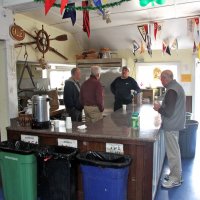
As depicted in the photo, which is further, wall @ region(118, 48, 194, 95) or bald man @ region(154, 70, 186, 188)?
wall @ region(118, 48, 194, 95)

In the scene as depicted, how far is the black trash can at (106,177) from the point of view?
2.40 meters

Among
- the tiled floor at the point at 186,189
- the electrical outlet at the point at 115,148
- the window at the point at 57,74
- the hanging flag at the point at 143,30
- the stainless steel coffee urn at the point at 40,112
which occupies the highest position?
the hanging flag at the point at 143,30

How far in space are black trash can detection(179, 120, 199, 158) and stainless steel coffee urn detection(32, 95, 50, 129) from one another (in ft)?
8.48

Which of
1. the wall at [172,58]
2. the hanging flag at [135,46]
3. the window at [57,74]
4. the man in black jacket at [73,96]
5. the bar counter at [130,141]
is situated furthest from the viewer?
the wall at [172,58]

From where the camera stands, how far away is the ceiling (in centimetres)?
427

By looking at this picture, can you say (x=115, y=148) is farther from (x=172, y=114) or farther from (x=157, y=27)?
(x=157, y=27)

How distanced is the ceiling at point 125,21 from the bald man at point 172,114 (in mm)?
1691

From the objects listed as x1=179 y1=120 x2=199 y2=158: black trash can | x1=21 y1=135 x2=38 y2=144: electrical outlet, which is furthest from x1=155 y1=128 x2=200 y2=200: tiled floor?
x1=21 y1=135 x2=38 y2=144: electrical outlet

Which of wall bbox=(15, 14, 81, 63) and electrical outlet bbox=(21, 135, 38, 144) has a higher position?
wall bbox=(15, 14, 81, 63)

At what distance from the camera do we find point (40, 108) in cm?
301

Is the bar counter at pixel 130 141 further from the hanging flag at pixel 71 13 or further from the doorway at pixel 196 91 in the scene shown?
the doorway at pixel 196 91

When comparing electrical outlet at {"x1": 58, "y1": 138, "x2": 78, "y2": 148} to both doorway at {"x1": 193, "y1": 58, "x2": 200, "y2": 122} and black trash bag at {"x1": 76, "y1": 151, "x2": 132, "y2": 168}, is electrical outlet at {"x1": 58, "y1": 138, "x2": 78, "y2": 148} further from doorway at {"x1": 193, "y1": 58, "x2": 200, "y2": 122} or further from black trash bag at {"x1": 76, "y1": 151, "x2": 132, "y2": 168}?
doorway at {"x1": 193, "y1": 58, "x2": 200, "y2": 122}

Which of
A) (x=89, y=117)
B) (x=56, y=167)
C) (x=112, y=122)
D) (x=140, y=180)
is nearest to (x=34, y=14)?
(x=89, y=117)

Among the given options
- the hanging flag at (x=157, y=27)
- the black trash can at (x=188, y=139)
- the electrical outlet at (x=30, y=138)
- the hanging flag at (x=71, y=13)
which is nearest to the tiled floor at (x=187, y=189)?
the black trash can at (x=188, y=139)
